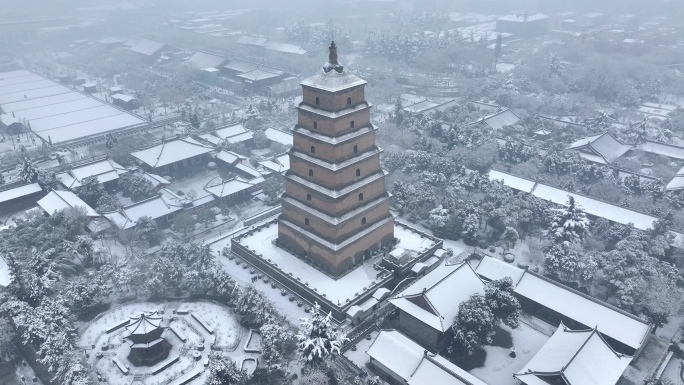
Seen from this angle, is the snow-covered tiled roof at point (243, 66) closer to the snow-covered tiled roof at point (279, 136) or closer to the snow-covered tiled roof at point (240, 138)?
the snow-covered tiled roof at point (279, 136)

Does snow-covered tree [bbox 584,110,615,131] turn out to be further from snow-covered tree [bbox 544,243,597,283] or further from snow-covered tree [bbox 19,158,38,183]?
snow-covered tree [bbox 19,158,38,183]

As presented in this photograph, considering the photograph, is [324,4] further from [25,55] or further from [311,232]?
[311,232]

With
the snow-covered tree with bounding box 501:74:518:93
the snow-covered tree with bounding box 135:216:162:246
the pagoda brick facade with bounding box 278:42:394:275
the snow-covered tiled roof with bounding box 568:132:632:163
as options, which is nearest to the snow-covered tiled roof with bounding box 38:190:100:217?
the snow-covered tree with bounding box 135:216:162:246

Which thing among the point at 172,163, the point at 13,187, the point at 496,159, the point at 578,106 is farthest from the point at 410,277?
the point at 578,106

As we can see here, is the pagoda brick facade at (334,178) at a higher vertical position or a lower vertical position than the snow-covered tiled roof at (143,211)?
higher

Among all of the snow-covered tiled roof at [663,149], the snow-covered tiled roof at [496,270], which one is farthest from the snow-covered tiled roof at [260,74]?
the snow-covered tiled roof at [496,270]

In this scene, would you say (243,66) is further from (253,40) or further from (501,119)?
(501,119)
